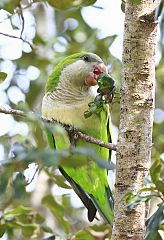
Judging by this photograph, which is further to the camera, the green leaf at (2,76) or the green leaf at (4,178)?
the green leaf at (2,76)

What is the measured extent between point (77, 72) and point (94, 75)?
10cm

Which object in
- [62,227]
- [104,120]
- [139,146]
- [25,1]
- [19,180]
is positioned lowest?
[62,227]

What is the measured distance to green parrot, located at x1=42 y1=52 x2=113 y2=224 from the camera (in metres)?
2.41

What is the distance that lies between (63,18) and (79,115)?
32.1 inches

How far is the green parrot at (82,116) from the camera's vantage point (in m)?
2.41

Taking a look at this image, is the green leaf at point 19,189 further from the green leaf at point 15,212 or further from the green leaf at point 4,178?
the green leaf at point 15,212

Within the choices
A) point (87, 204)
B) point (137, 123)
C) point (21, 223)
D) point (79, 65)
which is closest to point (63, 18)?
point (79, 65)

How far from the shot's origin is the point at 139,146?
59.4 inches

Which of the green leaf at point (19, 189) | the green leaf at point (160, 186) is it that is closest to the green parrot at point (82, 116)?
the green leaf at point (160, 186)

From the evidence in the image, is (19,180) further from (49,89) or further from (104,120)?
(49,89)

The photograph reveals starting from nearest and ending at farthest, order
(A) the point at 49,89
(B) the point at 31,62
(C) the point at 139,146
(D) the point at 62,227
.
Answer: (C) the point at 139,146, (D) the point at 62,227, (A) the point at 49,89, (B) the point at 31,62

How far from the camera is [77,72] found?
Result: 266 centimetres

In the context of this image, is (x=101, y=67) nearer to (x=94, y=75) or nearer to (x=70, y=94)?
(x=94, y=75)

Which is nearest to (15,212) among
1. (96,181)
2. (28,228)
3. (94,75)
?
(28,228)
